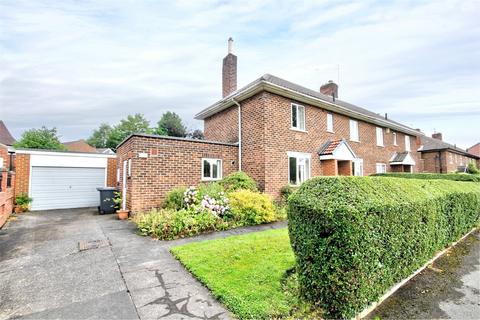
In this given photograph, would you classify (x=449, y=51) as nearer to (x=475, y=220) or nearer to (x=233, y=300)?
(x=475, y=220)

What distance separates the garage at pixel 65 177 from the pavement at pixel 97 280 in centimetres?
652

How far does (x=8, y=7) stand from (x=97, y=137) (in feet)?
179

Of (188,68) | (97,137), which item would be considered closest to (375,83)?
(188,68)

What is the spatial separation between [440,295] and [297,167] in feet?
27.9

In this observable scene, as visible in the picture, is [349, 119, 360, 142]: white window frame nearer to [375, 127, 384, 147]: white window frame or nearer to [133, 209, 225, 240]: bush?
[375, 127, 384, 147]: white window frame

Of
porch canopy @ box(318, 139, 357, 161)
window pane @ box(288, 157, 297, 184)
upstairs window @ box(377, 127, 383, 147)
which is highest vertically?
upstairs window @ box(377, 127, 383, 147)

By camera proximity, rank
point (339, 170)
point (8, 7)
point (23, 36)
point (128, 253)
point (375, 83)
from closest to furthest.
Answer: point (128, 253) < point (8, 7) < point (23, 36) < point (339, 170) < point (375, 83)

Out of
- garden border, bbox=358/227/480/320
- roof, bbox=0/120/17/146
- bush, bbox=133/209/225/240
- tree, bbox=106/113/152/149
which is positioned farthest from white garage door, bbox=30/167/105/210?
tree, bbox=106/113/152/149

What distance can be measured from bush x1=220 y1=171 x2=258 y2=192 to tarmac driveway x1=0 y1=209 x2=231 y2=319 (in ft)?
14.1

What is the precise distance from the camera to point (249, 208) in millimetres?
8523

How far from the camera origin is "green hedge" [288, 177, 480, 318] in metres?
2.76

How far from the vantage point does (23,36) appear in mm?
7301

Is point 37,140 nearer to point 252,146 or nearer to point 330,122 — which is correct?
point 252,146

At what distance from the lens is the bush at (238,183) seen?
981 cm
